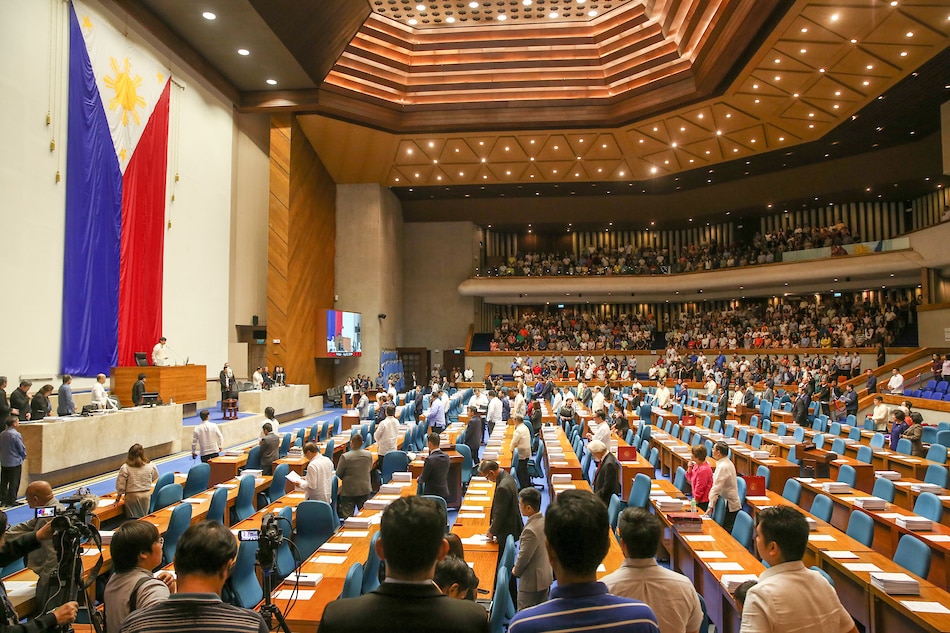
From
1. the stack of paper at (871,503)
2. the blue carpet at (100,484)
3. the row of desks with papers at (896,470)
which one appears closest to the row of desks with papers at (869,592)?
the stack of paper at (871,503)

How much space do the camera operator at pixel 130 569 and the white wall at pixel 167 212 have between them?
35.6 ft

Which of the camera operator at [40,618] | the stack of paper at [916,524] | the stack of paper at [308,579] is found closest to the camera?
the camera operator at [40,618]

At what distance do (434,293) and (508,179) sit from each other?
24.4 ft

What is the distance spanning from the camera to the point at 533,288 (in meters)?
30.2

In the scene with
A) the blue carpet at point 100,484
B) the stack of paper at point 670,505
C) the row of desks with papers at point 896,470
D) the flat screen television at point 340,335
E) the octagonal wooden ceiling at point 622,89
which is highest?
the octagonal wooden ceiling at point 622,89

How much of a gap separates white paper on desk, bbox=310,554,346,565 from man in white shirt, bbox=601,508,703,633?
2696 mm

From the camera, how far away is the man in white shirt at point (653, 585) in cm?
264

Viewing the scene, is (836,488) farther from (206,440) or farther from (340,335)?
(340,335)

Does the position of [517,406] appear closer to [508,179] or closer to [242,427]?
[242,427]

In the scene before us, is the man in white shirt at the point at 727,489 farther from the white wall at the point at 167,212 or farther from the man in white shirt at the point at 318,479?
the white wall at the point at 167,212

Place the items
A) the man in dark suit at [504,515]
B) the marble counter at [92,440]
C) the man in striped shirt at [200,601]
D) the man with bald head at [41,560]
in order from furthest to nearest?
1. the marble counter at [92,440]
2. the man in dark suit at [504,515]
3. the man with bald head at [41,560]
4. the man in striped shirt at [200,601]

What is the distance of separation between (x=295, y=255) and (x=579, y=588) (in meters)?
21.2

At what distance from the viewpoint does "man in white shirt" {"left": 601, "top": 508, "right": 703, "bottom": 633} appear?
8.65 ft

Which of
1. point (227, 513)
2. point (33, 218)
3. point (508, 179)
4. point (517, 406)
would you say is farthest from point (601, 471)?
point (508, 179)
